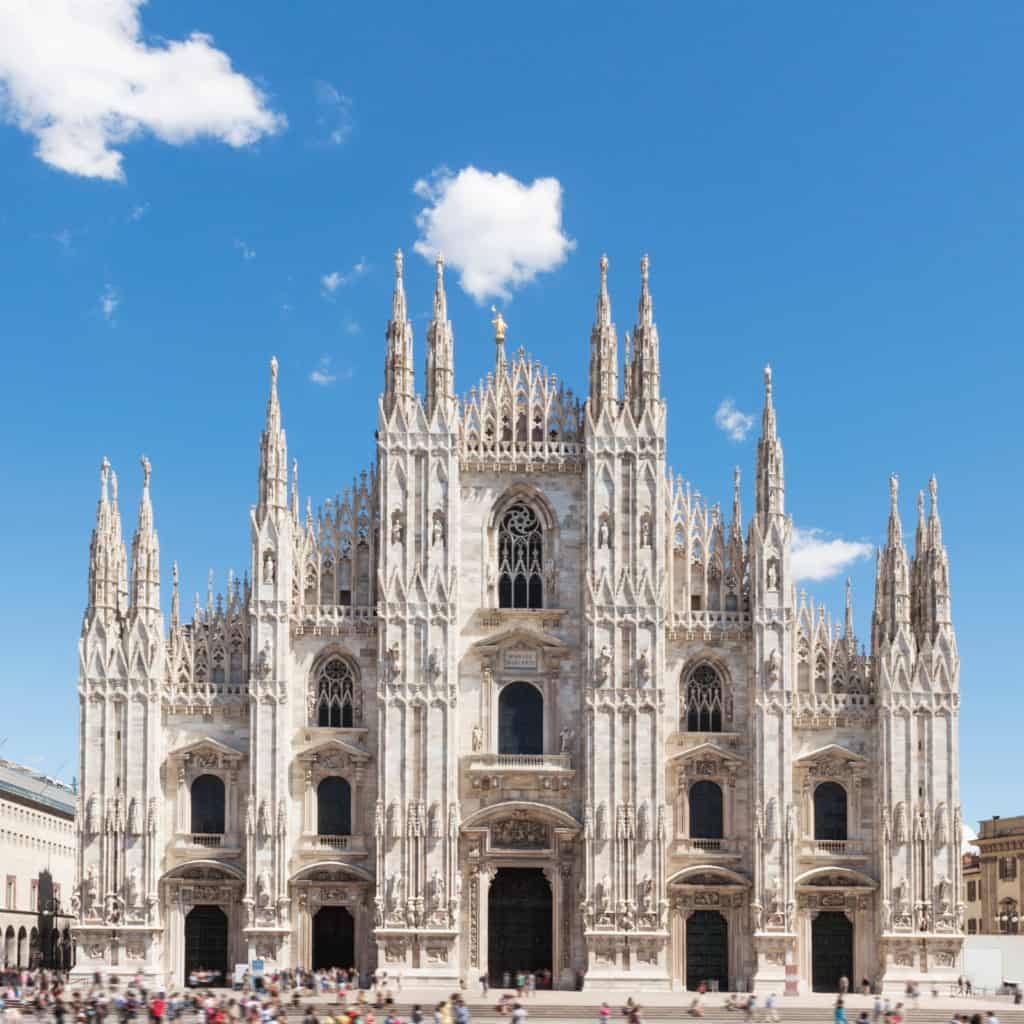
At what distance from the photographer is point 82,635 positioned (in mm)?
61938

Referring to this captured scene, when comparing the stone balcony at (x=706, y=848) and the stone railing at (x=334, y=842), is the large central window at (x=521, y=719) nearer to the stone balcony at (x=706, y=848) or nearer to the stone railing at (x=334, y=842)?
the stone balcony at (x=706, y=848)

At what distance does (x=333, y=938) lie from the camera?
61750mm

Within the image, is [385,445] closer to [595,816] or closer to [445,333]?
[445,333]

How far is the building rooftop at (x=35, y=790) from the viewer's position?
83.5 metres

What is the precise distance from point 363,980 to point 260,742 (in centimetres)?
855

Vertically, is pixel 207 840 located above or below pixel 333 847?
above

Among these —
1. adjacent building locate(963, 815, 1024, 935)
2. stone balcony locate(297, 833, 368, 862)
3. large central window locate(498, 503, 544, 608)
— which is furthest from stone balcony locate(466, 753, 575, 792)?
adjacent building locate(963, 815, 1024, 935)

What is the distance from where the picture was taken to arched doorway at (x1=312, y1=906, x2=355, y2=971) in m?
61.6

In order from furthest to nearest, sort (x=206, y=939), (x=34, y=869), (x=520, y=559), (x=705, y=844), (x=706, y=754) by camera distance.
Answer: (x=34, y=869) < (x=520, y=559) < (x=706, y=754) < (x=705, y=844) < (x=206, y=939)

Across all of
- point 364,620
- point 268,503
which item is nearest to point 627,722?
point 364,620

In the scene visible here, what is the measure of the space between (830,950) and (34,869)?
40.5 meters

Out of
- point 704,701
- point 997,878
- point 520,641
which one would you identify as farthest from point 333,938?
point 997,878

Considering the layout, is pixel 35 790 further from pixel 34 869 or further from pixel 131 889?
pixel 131 889

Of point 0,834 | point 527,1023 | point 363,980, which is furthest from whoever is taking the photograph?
point 0,834
